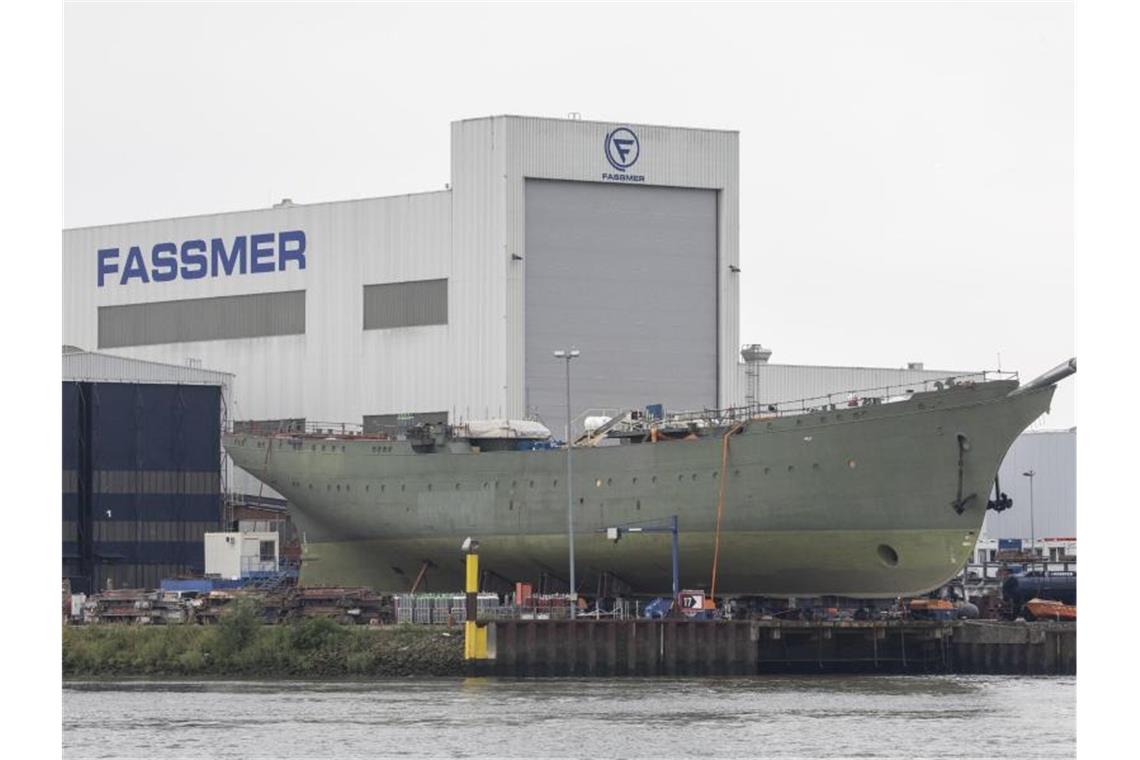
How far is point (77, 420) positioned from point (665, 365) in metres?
22.2

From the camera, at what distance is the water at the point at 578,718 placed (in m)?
51.1

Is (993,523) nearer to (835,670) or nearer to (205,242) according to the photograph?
(205,242)

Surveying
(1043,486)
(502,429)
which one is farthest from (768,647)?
(1043,486)

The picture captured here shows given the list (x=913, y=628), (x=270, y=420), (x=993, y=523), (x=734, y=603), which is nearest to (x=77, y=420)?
(x=270, y=420)

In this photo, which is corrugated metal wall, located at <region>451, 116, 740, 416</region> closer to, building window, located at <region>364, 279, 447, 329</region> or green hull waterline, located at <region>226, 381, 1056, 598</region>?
building window, located at <region>364, 279, 447, 329</region>

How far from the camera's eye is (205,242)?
10250 cm

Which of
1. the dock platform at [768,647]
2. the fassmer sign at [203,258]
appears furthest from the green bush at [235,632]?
the fassmer sign at [203,258]

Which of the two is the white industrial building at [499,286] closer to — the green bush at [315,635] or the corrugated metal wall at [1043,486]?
the green bush at [315,635]

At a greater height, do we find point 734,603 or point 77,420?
point 77,420

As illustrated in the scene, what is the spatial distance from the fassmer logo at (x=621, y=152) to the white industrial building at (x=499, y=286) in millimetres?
53

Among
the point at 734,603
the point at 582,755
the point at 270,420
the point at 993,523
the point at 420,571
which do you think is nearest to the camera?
the point at 582,755

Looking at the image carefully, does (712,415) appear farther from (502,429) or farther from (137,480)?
(137,480)

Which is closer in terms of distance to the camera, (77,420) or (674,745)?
(674,745)

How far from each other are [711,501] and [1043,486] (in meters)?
55.3
